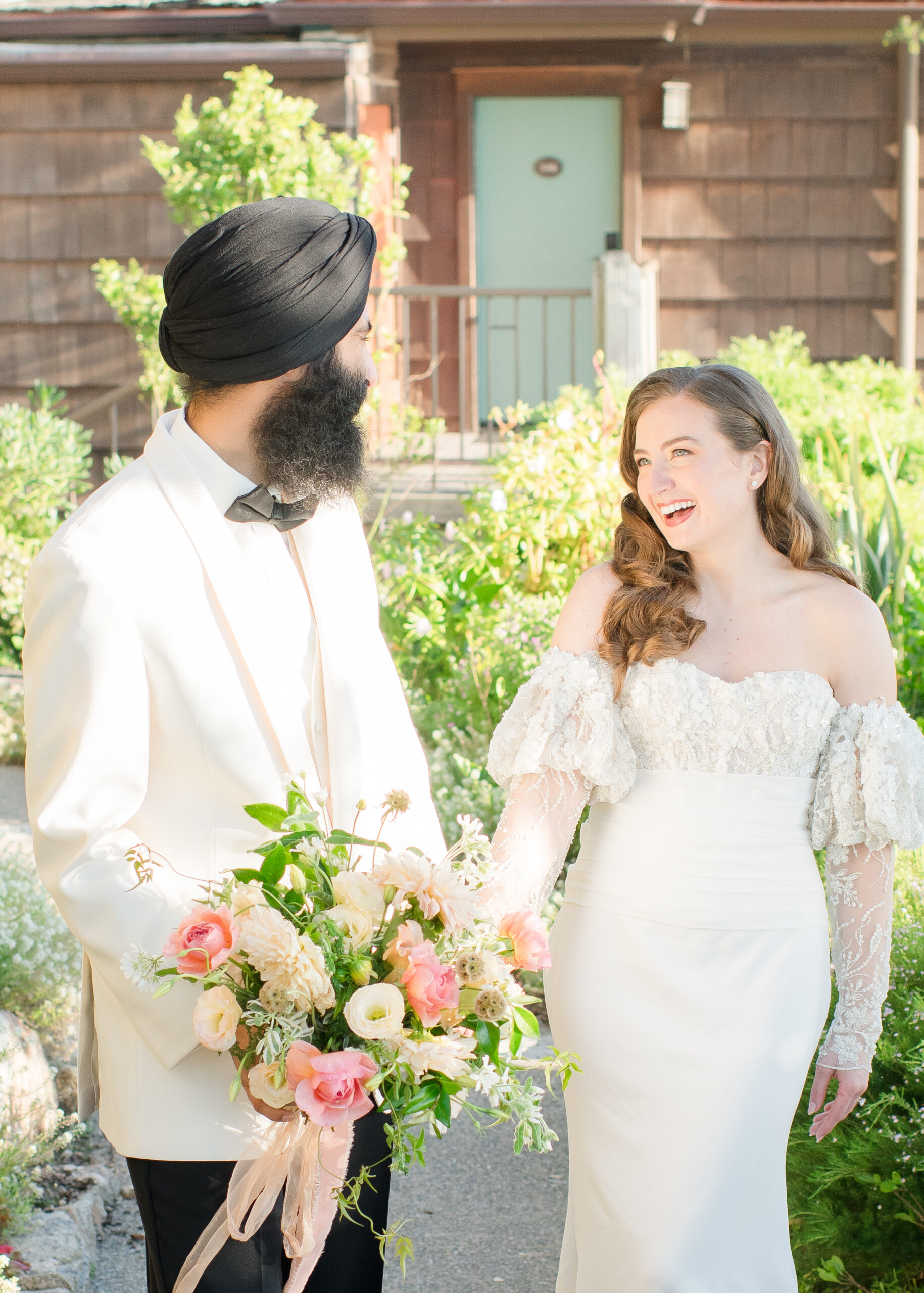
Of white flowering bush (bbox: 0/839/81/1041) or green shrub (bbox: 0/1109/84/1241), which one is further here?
white flowering bush (bbox: 0/839/81/1041)

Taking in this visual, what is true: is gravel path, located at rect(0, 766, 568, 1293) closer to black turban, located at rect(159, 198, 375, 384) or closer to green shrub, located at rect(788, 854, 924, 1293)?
green shrub, located at rect(788, 854, 924, 1293)

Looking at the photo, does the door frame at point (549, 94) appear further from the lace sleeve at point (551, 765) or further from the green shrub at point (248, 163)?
the lace sleeve at point (551, 765)

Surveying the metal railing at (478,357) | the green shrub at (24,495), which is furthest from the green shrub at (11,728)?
the metal railing at (478,357)

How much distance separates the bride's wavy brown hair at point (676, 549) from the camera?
226 cm

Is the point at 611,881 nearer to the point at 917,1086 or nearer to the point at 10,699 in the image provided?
the point at 917,1086

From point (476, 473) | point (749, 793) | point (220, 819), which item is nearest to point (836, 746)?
point (749, 793)

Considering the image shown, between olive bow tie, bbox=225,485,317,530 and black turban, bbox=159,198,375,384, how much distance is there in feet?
0.55

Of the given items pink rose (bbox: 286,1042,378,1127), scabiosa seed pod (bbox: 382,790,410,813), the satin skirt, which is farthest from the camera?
the satin skirt

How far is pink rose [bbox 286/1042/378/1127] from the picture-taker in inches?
53.7

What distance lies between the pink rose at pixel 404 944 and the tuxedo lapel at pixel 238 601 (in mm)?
321

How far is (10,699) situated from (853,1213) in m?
4.87

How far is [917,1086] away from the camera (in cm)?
255

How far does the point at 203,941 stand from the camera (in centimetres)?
139

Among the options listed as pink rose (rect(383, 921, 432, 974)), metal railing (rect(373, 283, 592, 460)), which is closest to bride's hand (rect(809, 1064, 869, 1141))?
pink rose (rect(383, 921, 432, 974))
